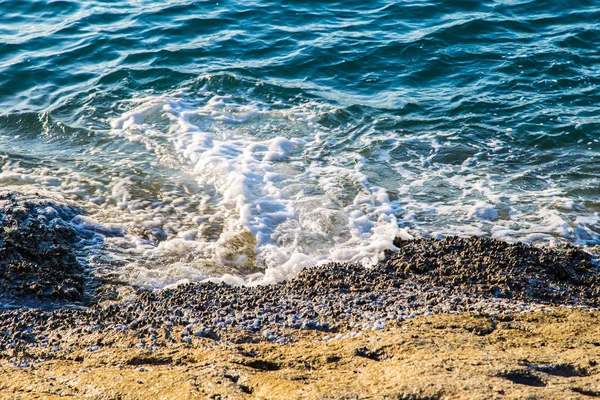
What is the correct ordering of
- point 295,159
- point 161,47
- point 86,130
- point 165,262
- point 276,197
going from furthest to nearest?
point 161,47, point 86,130, point 295,159, point 276,197, point 165,262

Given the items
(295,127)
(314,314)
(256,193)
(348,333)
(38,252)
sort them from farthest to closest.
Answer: (295,127) < (256,193) < (38,252) < (314,314) < (348,333)

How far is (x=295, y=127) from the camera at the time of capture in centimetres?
1004

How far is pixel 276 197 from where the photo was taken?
8.05m

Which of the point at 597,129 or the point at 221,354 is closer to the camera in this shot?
the point at 221,354

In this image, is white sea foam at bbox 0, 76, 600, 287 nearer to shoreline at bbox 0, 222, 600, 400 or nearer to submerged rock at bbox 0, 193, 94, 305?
submerged rock at bbox 0, 193, 94, 305

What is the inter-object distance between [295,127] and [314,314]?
567cm

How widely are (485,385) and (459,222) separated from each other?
4.09 m

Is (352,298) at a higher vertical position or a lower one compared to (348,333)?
lower

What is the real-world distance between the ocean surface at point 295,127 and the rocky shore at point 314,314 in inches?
26.1

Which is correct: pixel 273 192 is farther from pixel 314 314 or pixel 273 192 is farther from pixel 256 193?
pixel 314 314

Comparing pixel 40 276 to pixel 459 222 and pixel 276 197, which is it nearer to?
pixel 276 197

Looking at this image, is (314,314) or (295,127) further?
(295,127)

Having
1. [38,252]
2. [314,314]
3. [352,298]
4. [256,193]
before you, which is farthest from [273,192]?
[314,314]

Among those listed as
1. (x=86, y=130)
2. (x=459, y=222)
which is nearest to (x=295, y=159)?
(x=459, y=222)
